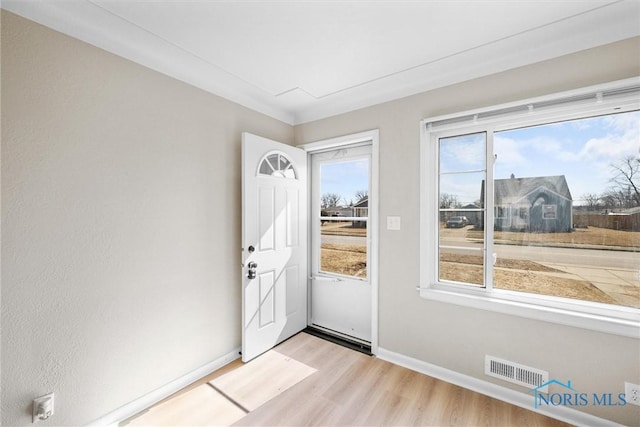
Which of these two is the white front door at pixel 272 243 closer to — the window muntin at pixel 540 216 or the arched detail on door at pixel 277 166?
the arched detail on door at pixel 277 166

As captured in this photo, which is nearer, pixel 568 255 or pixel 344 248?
pixel 568 255

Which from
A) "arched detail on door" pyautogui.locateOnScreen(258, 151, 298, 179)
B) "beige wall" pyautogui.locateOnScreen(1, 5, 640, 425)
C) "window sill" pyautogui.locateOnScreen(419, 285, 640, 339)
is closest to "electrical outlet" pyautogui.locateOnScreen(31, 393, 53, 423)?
"beige wall" pyautogui.locateOnScreen(1, 5, 640, 425)

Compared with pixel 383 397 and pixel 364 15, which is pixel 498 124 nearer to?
pixel 364 15

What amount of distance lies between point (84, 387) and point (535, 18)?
3.43m

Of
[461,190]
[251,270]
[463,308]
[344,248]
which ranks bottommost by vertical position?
[463,308]

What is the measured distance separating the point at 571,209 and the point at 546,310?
710mm

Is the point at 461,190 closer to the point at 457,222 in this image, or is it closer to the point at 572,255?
the point at 457,222

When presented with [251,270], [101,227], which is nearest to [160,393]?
[251,270]

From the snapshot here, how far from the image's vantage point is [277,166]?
264 centimetres

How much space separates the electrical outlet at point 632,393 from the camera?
150 cm

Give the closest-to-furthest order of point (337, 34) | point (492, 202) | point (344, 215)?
point (337, 34), point (492, 202), point (344, 215)

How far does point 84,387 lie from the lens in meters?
1.53

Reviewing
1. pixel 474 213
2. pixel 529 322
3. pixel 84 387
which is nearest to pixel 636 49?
pixel 474 213

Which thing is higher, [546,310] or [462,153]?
[462,153]
